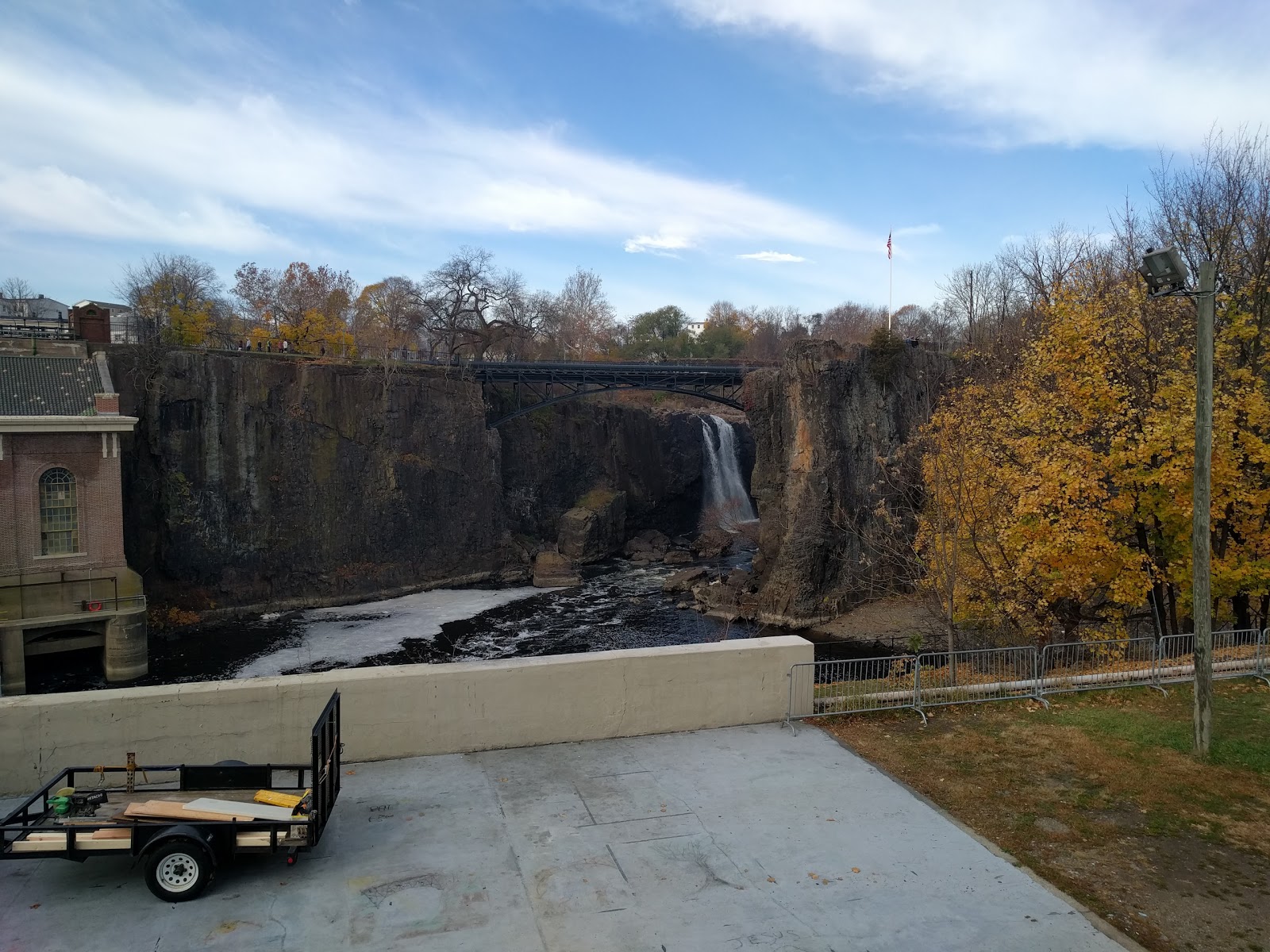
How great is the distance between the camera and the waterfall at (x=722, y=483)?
205 ft

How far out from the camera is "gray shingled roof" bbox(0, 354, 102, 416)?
27.9 metres

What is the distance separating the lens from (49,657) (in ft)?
97.7

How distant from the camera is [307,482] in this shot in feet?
140

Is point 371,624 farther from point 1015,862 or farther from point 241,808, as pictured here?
point 1015,862

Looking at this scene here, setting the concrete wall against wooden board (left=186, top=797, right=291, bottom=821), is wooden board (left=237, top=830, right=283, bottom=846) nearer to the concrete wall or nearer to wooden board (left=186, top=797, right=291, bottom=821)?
wooden board (left=186, top=797, right=291, bottom=821)

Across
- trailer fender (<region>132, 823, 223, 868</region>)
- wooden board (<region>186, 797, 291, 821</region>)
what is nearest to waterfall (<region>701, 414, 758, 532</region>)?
wooden board (<region>186, 797, 291, 821</region>)

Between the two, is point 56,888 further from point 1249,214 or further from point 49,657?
point 49,657

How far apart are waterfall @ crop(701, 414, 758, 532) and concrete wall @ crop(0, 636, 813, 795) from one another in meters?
51.4

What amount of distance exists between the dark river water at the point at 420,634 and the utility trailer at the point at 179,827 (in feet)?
71.0

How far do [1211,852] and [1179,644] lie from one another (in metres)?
9.67

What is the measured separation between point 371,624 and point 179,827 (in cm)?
3181

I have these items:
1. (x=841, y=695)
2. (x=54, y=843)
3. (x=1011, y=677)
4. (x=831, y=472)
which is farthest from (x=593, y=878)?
(x=831, y=472)

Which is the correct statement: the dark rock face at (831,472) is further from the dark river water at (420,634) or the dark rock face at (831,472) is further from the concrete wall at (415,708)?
the concrete wall at (415,708)

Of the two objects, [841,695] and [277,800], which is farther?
[841,695]
